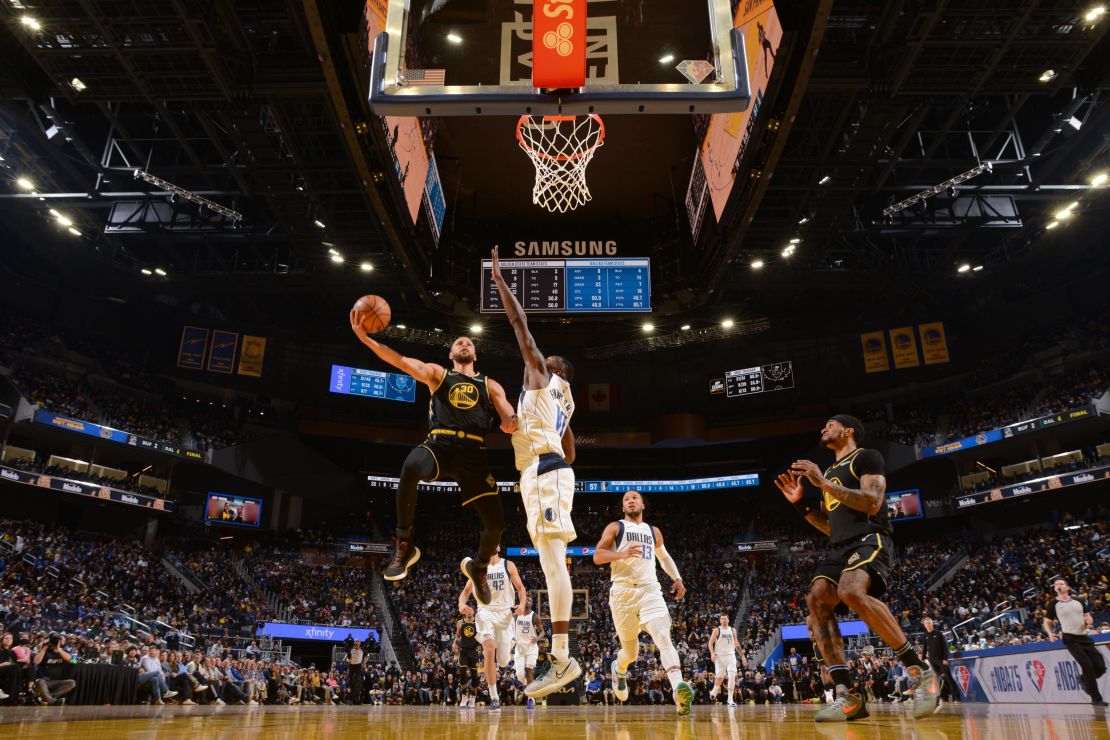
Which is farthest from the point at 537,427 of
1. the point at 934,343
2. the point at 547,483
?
the point at 934,343

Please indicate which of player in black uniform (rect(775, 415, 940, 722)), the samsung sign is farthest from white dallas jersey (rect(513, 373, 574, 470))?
the samsung sign

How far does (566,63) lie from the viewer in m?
6.15

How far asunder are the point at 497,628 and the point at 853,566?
22.2 ft

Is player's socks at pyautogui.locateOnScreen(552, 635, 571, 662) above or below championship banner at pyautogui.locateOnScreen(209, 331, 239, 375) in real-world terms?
→ below

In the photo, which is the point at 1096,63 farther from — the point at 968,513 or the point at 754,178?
the point at 968,513

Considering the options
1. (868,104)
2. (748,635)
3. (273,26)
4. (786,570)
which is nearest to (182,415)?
(273,26)

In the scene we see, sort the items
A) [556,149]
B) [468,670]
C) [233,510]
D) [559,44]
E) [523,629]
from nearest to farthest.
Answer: [559,44] < [523,629] < [556,149] < [468,670] < [233,510]

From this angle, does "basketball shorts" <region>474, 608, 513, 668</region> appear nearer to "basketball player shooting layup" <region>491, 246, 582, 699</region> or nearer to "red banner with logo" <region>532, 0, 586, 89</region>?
"basketball player shooting layup" <region>491, 246, 582, 699</region>

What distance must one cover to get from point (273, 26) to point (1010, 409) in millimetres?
26944

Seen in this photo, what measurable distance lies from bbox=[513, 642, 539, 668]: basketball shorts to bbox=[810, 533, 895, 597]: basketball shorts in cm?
777

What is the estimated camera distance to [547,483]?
5.23m

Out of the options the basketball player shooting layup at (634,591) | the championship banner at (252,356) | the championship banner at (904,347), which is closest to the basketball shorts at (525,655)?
the basketball player shooting layup at (634,591)

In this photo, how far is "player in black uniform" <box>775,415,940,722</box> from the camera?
16.8 ft

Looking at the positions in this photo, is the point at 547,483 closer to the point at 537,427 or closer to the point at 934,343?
the point at 537,427
